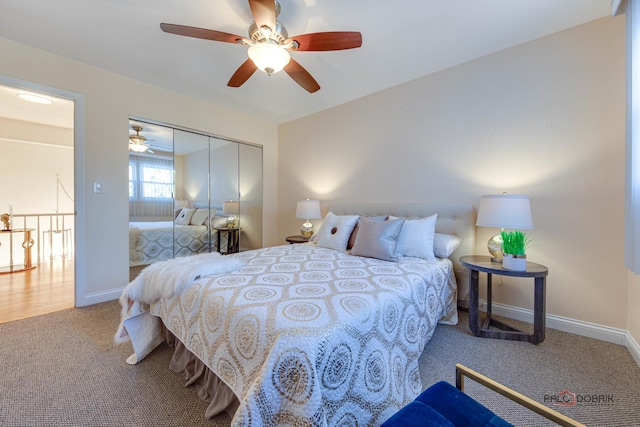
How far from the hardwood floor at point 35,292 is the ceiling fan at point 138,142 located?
6.03 feet

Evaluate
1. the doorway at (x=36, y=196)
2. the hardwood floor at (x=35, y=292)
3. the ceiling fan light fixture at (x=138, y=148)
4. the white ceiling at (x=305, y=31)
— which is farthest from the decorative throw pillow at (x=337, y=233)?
the doorway at (x=36, y=196)

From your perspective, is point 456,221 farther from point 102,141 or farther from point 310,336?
point 102,141

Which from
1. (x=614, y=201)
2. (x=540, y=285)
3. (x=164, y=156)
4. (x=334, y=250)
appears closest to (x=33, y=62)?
(x=164, y=156)

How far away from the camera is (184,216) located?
11.2 feet

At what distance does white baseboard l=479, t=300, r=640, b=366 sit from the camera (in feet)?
5.81

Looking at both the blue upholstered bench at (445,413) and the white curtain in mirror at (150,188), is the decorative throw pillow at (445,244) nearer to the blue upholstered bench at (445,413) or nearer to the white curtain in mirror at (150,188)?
the blue upholstered bench at (445,413)

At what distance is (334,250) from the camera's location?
253cm

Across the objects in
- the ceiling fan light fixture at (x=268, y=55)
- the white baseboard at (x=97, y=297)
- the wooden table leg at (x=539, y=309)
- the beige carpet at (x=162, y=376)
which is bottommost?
the beige carpet at (x=162, y=376)

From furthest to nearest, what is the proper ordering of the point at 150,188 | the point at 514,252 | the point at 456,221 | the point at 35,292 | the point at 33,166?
1. the point at 33,166
2. the point at 150,188
3. the point at 35,292
4. the point at 456,221
5. the point at 514,252

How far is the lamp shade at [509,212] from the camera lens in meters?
1.90

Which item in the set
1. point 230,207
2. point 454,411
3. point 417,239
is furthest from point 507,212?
point 230,207

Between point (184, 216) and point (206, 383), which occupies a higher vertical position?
point (184, 216)

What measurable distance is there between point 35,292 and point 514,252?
5.02 meters

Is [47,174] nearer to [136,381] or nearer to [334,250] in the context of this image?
[136,381]
